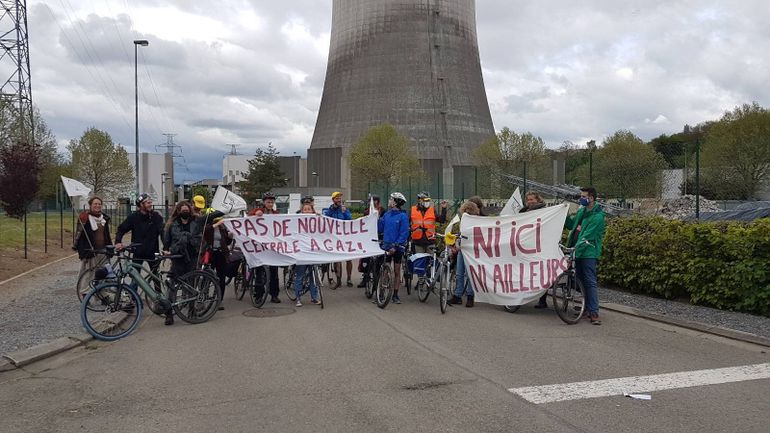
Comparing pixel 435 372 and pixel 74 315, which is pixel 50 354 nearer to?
pixel 74 315

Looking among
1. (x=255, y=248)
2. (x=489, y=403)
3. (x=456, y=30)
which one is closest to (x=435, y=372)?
(x=489, y=403)

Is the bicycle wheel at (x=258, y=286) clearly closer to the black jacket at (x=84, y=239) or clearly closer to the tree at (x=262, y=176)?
the black jacket at (x=84, y=239)

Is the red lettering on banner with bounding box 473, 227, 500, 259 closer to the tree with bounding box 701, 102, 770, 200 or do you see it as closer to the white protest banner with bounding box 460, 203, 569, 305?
the white protest banner with bounding box 460, 203, 569, 305

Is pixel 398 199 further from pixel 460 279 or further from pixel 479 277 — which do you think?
pixel 479 277

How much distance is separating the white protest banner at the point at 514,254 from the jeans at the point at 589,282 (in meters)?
0.37

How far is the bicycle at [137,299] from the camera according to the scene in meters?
7.72

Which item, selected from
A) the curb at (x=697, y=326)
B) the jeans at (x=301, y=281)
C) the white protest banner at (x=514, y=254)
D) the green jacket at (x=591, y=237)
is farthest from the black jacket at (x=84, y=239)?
the curb at (x=697, y=326)

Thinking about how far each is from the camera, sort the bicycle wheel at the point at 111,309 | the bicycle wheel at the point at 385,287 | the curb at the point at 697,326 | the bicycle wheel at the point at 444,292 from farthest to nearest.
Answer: the bicycle wheel at the point at 385,287, the bicycle wheel at the point at 444,292, the bicycle wheel at the point at 111,309, the curb at the point at 697,326

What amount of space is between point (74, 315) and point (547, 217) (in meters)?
6.93

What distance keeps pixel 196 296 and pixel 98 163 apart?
142 feet

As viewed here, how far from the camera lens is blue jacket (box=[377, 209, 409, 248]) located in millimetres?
9648

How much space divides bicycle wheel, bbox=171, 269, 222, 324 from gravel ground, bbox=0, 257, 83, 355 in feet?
3.99

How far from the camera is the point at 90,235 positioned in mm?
9820

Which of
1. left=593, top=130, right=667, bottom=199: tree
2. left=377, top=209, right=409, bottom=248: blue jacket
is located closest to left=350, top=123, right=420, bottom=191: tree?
left=593, top=130, right=667, bottom=199: tree
